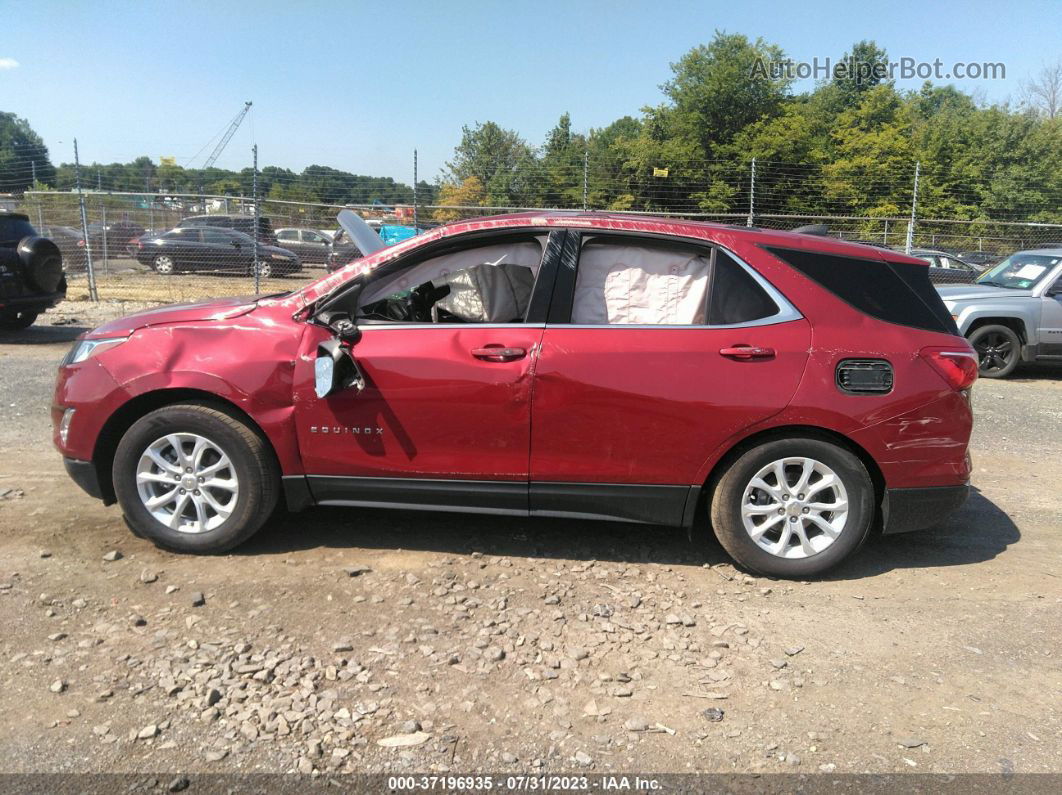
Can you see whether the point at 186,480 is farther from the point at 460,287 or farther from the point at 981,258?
the point at 981,258

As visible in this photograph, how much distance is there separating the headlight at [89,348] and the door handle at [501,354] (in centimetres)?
183

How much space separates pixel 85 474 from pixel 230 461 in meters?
0.80

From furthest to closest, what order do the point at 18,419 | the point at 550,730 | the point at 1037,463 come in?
the point at 18,419, the point at 1037,463, the point at 550,730

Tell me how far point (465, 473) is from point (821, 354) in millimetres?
1800

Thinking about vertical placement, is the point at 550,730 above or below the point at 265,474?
below

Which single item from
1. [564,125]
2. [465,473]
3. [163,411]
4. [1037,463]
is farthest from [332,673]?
[564,125]

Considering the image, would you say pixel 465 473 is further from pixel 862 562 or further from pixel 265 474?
pixel 862 562

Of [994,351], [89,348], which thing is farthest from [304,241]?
[89,348]

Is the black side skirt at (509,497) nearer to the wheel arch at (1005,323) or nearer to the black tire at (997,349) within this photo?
the wheel arch at (1005,323)

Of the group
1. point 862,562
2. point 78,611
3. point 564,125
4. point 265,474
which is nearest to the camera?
point 78,611

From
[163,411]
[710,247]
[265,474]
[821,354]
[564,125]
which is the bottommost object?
[265,474]

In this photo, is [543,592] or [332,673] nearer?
[332,673]

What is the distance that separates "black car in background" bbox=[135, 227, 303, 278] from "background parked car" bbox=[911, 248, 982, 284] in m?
14.2

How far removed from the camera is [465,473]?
392 centimetres
